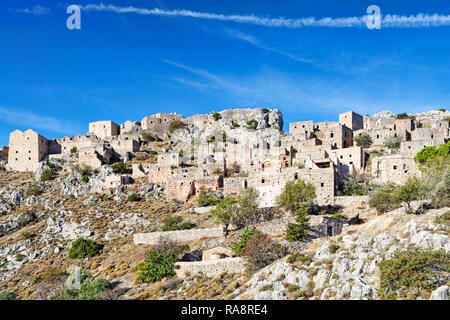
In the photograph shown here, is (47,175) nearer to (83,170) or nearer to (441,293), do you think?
(83,170)

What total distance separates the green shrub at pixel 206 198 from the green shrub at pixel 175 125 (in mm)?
35180

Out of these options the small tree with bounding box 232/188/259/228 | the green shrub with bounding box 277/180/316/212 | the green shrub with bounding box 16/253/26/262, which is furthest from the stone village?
the green shrub with bounding box 16/253/26/262

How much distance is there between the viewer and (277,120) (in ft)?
262

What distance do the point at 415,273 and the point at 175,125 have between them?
225 ft

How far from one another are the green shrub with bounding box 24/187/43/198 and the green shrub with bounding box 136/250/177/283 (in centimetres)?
3192

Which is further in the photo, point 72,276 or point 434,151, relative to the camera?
point 434,151

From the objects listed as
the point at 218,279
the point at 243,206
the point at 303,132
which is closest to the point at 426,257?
the point at 218,279

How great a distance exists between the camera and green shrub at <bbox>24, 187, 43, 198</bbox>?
58469mm

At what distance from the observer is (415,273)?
1767cm

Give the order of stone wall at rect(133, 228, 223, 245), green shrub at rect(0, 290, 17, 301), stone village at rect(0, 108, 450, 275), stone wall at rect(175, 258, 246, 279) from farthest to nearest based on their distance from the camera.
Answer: stone village at rect(0, 108, 450, 275) < stone wall at rect(133, 228, 223, 245) < green shrub at rect(0, 290, 17, 301) < stone wall at rect(175, 258, 246, 279)

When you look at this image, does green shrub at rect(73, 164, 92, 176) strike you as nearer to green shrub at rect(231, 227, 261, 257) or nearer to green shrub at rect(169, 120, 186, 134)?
green shrub at rect(169, 120, 186, 134)

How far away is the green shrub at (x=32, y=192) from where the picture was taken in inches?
2302
